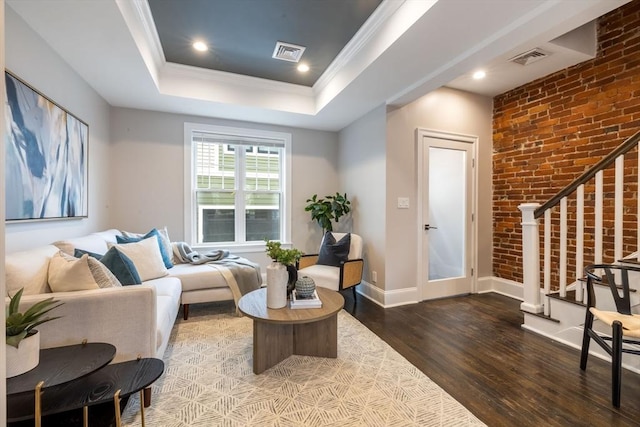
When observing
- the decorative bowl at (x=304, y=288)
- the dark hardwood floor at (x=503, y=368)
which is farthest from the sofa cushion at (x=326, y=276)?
the decorative bowl at (x=304, y=288)

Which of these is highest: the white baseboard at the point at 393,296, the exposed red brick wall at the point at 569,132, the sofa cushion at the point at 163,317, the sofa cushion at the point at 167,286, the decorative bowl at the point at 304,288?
the exposed red brick wall at the point at 569,132

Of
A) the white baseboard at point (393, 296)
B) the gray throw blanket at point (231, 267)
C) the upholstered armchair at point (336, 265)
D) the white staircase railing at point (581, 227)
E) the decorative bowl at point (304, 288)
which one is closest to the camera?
the decorative bowl at point (304, 288)

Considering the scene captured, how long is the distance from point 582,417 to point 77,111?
15.0 feet

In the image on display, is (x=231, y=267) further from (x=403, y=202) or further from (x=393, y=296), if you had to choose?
(x=403, y=202)

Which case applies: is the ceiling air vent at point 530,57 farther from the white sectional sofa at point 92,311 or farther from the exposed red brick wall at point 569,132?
the white sectional sofa at point 92,311

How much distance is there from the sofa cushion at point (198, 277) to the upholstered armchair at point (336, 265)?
88 cm

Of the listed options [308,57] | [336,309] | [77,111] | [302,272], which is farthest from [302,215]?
[77,111]

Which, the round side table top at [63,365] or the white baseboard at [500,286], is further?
the white baseboard at [500,286]

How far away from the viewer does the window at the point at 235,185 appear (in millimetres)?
4180

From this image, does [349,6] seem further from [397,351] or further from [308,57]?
[397,351]

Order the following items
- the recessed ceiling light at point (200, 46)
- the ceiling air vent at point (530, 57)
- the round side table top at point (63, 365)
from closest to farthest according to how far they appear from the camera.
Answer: the round side table top at point (63, 365)
the recessed ceiling light at point (200, 46)
the ceiling air vent at point (530, 57)

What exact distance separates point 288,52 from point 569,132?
3290 mm

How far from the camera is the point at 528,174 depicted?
12.3 feet

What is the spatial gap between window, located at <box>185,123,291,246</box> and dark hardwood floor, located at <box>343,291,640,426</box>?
2114mm
